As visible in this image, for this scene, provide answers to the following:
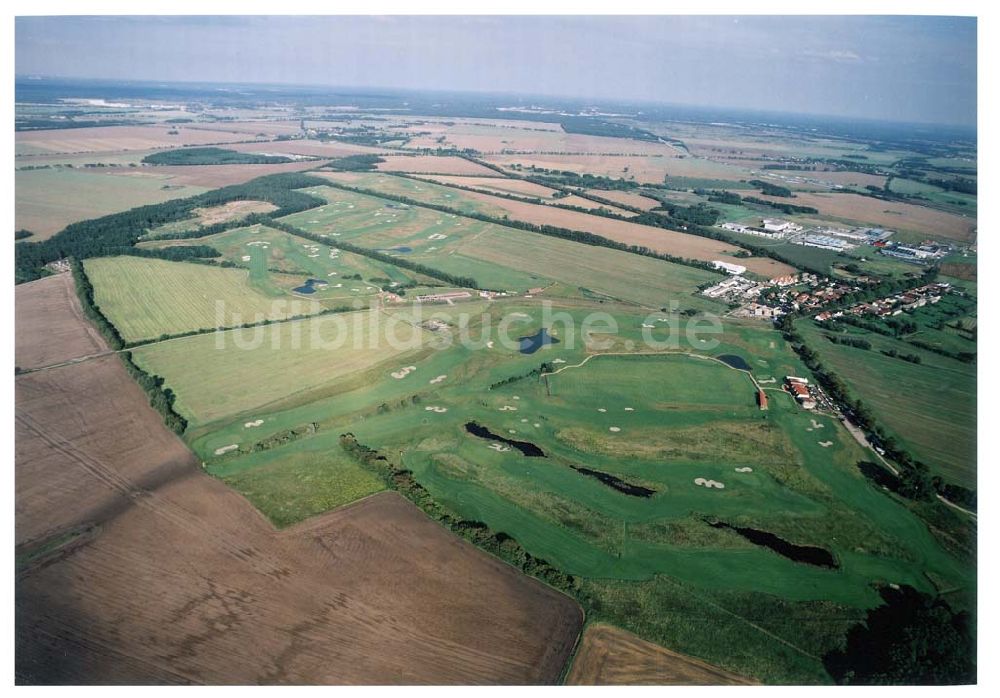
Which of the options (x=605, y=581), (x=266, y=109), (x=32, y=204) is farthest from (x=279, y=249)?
(x=266, y=109)

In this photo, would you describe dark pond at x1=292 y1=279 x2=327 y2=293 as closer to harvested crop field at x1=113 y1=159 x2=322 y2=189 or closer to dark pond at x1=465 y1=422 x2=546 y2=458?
dark pond at x1=465 y1=422 x2=546 y2=458

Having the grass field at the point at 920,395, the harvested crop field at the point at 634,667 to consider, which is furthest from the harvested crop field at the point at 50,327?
the grass field at the point at 920,395

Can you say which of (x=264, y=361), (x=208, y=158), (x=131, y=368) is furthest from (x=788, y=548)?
(x=208, y=158)

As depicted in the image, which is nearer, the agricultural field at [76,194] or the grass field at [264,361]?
the grass field at [264,361]

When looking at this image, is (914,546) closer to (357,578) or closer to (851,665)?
(851,665)

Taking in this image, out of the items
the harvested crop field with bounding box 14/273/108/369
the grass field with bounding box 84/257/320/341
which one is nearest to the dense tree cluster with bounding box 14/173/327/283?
the grass field with bounding box 84/257/320/341

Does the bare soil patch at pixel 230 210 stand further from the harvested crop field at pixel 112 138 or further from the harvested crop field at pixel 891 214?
the harvested crop field at pixel 891 214
